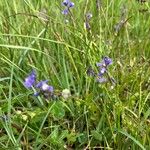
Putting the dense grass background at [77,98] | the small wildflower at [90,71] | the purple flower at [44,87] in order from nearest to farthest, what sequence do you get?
1. the purple flower at [44,87]
2. the dense grass background at [77,98]
3. the small wildflower at [90,71]

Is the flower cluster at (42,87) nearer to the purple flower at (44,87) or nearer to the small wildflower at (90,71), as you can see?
the purple flower at (44,87)

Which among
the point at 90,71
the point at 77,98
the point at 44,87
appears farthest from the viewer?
the point at 90,71

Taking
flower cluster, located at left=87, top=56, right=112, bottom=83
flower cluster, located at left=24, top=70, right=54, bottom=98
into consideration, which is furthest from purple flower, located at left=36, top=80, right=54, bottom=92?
flower cluster, located at left=87, top=56, right=112, bottom=83

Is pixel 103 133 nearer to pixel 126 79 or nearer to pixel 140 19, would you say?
pixel 126 79

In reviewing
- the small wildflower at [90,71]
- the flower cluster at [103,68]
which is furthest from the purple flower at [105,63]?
the small wildflower at [90,71]

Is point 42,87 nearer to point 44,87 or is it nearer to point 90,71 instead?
point 44,87

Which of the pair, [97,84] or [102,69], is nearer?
[102,69]

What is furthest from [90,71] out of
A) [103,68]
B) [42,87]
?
[42,87]

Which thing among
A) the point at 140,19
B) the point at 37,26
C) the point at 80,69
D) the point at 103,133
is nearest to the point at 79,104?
the point at 103,133
